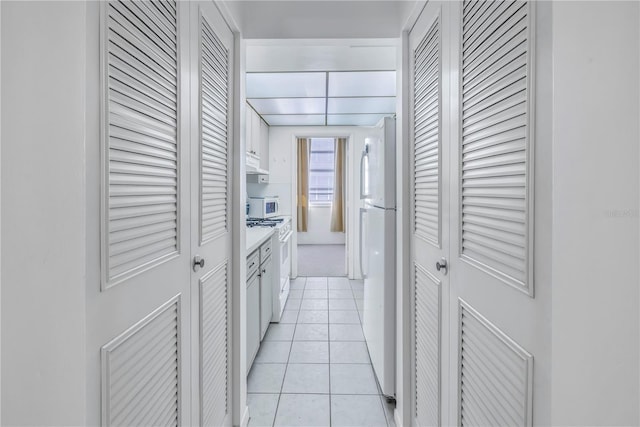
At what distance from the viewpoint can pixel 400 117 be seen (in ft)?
5.62

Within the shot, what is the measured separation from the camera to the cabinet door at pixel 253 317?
88.3 inches

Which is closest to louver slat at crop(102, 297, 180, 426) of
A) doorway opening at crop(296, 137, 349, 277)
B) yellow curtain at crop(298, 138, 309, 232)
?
doorway opening at crop(296, 137, 349, 277)

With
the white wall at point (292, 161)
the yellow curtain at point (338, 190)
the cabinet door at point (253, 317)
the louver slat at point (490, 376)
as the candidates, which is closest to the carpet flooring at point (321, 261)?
the yellow curtain at point (338, 190)

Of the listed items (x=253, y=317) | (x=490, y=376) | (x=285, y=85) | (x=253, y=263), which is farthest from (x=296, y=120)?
(x=490, y=376)

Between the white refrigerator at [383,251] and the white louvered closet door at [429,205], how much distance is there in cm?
26

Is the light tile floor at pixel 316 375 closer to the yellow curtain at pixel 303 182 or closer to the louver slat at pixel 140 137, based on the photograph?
the louver slat at pixel 140 137

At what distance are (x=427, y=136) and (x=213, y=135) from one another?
2.95 feet

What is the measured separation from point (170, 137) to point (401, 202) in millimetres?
1113

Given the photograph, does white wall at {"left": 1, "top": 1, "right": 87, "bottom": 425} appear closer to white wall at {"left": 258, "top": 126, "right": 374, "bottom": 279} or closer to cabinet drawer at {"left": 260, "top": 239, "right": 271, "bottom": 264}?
cabinet drawer at {"left": 260, "top": 239, "right": 271, "bottom": 264}

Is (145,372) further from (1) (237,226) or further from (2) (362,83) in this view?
(2) (362,83)

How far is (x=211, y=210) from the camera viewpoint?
139cm

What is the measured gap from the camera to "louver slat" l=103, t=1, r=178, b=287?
75cm

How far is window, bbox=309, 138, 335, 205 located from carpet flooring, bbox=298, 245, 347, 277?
3.65ft

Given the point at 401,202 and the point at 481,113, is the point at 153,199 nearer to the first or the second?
the point at 481,113
